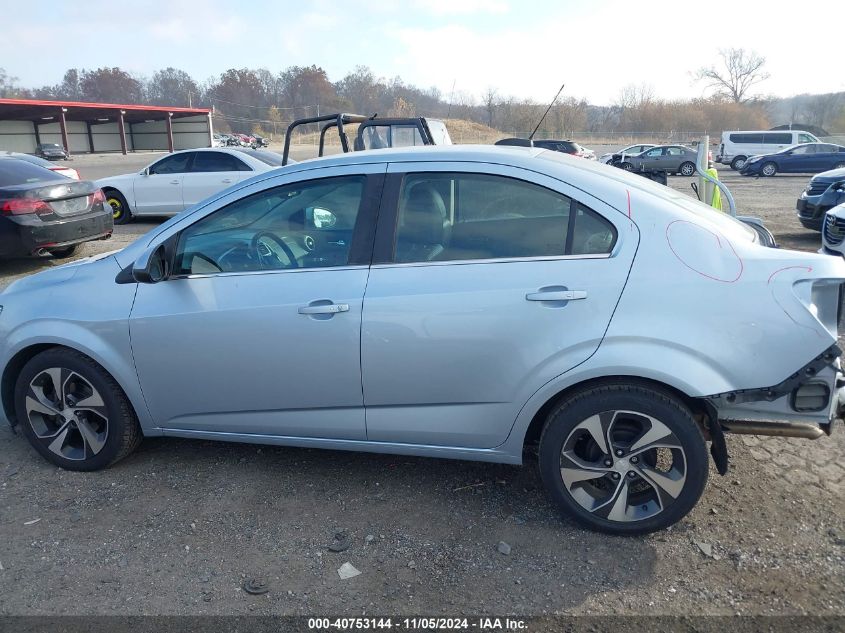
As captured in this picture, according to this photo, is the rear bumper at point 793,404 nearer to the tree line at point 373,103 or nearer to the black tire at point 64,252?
the black tire at point 64,252

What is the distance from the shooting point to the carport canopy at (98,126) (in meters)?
50.2

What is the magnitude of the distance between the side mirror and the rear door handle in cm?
189

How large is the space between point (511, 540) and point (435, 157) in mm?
1874

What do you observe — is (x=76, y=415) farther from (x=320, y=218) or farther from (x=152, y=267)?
(x=320, y=218)

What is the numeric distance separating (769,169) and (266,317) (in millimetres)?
29954

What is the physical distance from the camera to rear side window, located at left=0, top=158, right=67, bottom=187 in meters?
8.74

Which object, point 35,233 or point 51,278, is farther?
point 35,233

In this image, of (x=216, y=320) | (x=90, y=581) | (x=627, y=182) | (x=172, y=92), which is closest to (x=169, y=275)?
(x=216, y=320)

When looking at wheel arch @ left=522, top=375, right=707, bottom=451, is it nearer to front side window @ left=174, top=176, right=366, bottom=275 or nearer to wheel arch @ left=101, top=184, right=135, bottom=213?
front side window @ left=174, top=176, right=366, bottom=275

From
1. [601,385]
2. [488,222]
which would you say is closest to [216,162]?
[488,222]

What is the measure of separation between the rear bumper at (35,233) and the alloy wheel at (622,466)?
7.98 metres

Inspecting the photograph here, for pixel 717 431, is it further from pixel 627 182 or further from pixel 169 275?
pixel 169 275

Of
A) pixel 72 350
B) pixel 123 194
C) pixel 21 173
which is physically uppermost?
pixel 21 173

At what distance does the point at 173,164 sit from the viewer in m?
12.9
